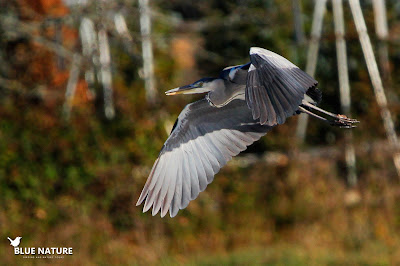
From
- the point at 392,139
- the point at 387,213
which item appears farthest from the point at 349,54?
the point at 387,213

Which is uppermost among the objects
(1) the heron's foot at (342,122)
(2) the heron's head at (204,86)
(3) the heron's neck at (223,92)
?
(2) the heron's head at (204,86)

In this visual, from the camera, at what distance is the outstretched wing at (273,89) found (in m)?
4.45

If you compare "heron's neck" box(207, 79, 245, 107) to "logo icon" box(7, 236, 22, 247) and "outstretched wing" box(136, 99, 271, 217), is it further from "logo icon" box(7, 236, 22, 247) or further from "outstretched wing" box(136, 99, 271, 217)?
"logo icon" box(7, 236, 22, 247)

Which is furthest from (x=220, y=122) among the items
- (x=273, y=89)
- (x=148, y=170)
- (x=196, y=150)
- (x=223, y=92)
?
(x=148, y=170)

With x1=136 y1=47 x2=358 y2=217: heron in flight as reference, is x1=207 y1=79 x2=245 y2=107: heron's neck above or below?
above

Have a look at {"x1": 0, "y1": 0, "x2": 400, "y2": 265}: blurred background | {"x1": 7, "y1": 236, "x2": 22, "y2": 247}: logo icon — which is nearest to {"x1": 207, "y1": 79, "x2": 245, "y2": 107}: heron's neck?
{"x1": 0, "y1": 0, "x2": 400, "y2": 265}: blurred background

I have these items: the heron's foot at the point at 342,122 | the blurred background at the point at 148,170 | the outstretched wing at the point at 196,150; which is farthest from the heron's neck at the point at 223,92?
the blurred background at the point at 148,170

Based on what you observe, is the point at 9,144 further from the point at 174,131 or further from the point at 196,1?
the point at 196,1

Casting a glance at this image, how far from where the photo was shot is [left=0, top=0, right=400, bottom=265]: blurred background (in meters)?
8.55

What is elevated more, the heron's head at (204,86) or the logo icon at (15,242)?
the heron's head at (204,86)

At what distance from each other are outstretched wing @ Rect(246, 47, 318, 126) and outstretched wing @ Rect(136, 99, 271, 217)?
1.06 metres

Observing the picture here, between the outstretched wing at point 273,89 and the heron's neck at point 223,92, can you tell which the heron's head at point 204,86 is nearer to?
the heron's neck at point 223,92

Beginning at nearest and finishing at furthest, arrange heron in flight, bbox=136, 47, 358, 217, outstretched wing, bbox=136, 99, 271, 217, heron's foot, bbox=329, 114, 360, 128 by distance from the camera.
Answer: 1. heron in flight, bbox=136, 47, 358, 217
2. heron's foot, bbox=329, 114, 360, 128
3. outstretched wing, bbox=136, 99, 271, 217

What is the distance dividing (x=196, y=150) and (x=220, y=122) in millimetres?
300
